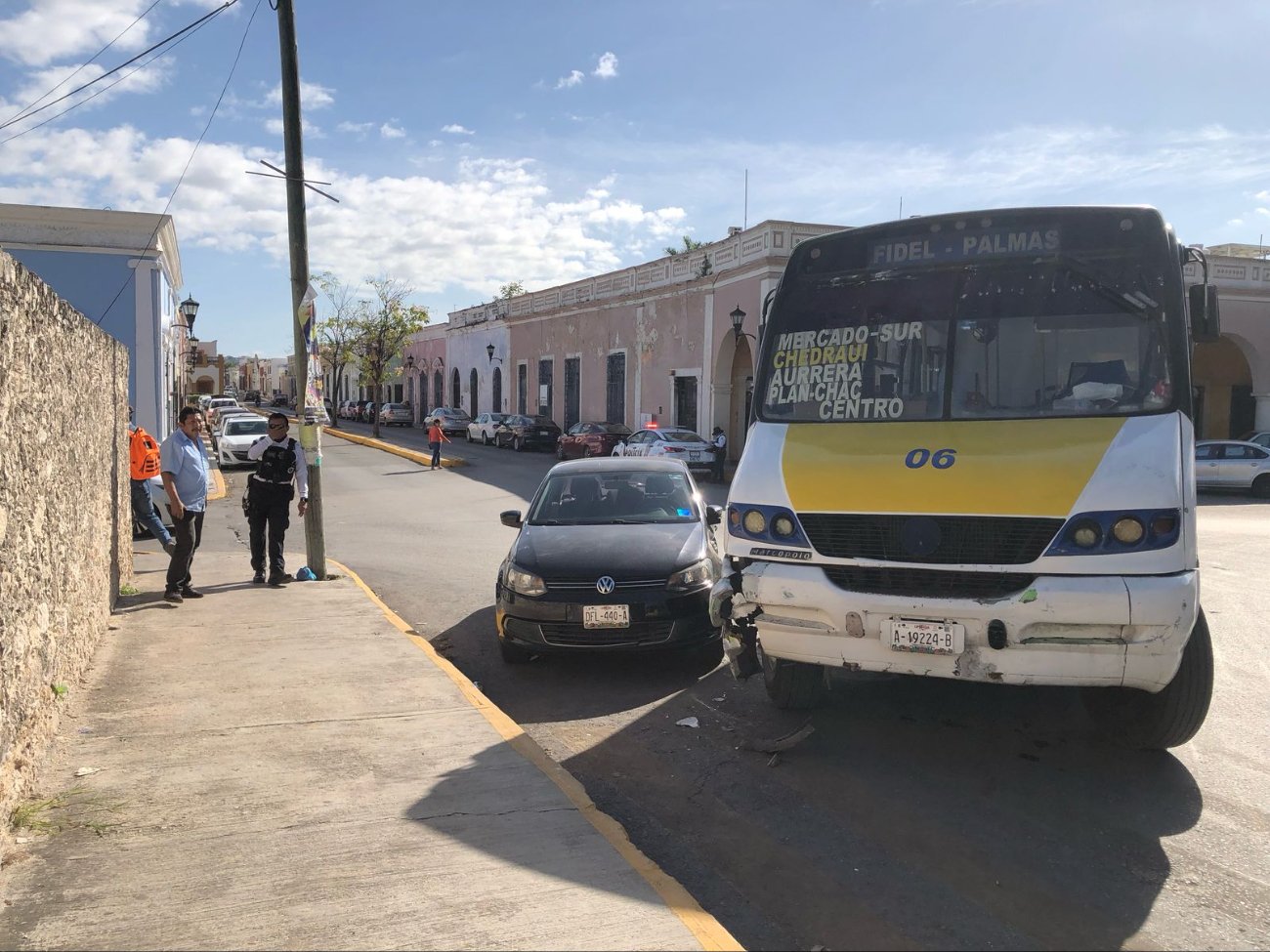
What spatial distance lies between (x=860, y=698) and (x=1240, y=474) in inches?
787

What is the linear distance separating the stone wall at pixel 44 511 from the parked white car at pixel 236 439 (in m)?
19.8

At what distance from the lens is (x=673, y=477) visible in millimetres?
8250

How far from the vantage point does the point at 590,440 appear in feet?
100

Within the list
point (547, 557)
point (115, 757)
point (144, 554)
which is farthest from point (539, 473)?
point (115, 757)

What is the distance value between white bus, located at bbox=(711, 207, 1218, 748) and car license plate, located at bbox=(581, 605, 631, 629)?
3.43ft

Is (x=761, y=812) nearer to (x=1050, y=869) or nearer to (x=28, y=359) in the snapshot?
(x=1050, y=869)

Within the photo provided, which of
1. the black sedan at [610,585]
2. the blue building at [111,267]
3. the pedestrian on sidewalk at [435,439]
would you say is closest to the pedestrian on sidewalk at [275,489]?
the black sedan at [610,585]

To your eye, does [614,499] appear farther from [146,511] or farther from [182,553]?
[146,511]

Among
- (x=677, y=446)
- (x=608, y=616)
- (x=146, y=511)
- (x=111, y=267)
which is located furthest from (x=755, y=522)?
(x=111, y=267)

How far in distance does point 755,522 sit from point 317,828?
2511mm

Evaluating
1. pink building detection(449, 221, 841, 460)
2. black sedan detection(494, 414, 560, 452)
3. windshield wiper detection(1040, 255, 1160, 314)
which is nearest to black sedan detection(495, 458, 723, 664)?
windshield wiper detection(1040, 255, 1160, 314)

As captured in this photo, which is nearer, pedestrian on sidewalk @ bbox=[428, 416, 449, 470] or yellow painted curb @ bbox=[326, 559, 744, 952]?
yellow painted curb @ bbox=[326, 559, 744, 952]

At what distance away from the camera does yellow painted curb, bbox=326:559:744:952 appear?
319 centimetres

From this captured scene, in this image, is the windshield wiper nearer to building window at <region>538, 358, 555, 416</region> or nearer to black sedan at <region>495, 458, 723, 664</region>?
black sedan at <region>495, 458, 723, 664</region>
